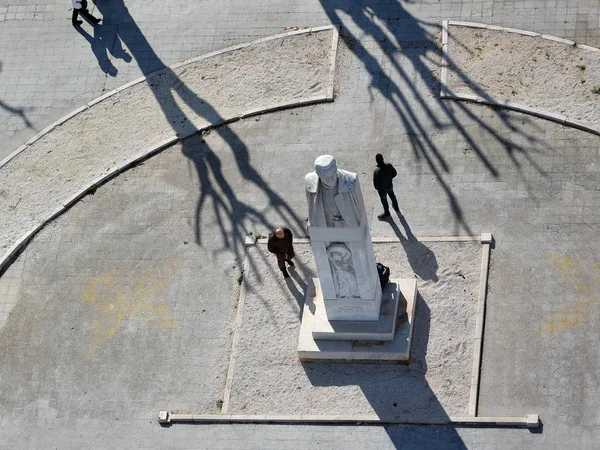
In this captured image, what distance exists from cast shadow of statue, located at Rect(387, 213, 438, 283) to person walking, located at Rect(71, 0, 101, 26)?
9801mm

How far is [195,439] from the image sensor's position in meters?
19.1

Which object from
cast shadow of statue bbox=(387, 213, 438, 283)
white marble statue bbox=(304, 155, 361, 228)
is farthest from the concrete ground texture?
white marble statue bbox=(304, 155, 361, 228)

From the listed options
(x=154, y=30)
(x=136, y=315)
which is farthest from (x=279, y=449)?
(x=154, y=30)

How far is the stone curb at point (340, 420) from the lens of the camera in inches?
715

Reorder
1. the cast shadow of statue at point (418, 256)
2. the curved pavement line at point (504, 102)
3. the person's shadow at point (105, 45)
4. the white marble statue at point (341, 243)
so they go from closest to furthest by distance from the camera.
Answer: the white marble statue at point (341, 243) < the cast shadow of statue at point (418, 256) < the curved pavement line at point (504, 102) < the person's shadow at point (105, 45)

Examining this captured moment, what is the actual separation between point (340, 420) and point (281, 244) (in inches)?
131

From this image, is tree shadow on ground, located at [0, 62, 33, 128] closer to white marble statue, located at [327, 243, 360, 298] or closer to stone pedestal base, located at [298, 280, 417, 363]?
stone pedestal base, located at [298, 280, 417, 363]

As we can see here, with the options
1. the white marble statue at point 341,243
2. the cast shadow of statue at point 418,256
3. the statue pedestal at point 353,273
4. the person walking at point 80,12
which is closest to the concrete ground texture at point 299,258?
the cast shadow of statue at point 418,256

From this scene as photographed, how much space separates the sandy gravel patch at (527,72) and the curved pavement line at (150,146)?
2648 millimetres

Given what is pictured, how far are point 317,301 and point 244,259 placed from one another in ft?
6.29

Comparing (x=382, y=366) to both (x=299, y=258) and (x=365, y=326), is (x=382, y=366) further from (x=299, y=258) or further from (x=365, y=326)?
(x=299, y=258)

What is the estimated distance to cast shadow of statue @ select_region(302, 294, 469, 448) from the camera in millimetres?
18609

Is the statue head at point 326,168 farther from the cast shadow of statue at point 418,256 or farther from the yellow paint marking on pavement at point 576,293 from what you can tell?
the yellow paint marking on pavement at point 576,293

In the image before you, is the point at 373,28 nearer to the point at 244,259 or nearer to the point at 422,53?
the point at 422,53
